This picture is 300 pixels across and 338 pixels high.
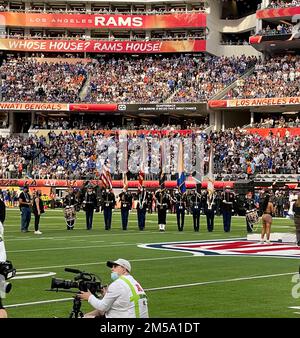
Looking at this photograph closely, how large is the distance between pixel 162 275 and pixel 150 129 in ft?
154

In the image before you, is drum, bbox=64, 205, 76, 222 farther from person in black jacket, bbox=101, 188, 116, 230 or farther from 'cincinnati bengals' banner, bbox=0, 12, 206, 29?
'cincinnati bengals' banner, bbox=0, 12, 206, 29

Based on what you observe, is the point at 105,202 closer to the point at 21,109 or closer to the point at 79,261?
the point at 79,261

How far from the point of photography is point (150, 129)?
63.3 m

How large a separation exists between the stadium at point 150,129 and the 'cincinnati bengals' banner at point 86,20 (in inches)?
3.9

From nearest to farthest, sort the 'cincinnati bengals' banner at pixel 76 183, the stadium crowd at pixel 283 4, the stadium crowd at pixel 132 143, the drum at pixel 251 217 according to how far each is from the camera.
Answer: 1. the drum at pixel 251 217
2. the 'cincinnati bengals' banner at pixel 76 183
3. the stadium crowd at pixel 132 143
4. the stadium crowd at pixel 283 4

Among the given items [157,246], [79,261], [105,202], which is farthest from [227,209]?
[79,261]

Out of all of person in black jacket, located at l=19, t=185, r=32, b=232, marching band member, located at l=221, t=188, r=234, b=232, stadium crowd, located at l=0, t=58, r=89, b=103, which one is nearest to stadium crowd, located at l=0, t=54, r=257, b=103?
stadium crowd, located at l=0, t=58, r=89, b=103

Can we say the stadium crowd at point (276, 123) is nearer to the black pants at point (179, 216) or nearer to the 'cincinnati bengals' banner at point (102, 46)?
the 'cincinnati bengals' banner at point (102, 46)

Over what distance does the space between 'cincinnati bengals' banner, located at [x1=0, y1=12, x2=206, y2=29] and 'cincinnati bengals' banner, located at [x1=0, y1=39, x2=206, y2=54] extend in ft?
5.57

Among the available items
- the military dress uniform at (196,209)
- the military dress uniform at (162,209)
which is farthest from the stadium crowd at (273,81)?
the military dress uniform at (162,209)

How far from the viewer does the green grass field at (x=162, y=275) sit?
12.3 meters

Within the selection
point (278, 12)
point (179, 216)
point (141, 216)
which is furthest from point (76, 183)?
point (179, 216)

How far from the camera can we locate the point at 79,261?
63.3 feet

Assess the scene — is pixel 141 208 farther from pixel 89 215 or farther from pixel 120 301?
pixel 120 301
